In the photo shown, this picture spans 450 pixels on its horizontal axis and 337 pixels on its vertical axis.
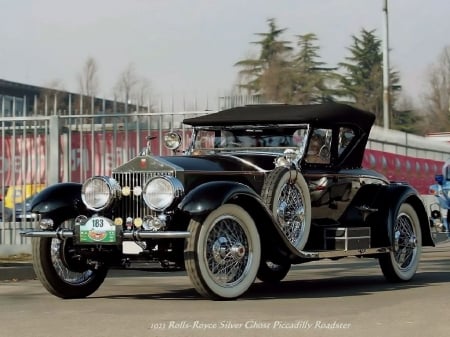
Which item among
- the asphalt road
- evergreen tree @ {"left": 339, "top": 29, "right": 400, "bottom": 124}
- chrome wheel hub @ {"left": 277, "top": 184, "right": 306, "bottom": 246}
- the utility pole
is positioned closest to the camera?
the asphalt road

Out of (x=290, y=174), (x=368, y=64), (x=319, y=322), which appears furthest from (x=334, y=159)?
(x=368, y=64)

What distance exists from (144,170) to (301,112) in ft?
7.46

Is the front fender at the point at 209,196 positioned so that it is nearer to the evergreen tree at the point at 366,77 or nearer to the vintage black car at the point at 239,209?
the vintage black car at the point at 239,209

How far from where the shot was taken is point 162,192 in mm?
8789

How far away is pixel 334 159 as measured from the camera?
10844 mm

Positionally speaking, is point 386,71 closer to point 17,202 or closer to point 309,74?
point 17,202

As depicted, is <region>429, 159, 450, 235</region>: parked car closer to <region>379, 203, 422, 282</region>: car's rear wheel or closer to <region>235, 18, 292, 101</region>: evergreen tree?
<region>379, 203, 422, 282</region>: car's rear wheel

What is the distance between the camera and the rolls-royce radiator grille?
30.0ft

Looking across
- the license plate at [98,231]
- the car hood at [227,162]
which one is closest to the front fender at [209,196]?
the car hood at [227,162]

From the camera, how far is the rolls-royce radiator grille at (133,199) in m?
9.13

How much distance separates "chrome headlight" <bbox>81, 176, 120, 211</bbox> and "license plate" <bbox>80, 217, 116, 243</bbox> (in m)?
0.27

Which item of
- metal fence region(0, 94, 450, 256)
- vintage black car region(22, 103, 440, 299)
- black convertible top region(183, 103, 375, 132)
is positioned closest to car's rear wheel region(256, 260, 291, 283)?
vintage black car region(22, 103, 440, 299)

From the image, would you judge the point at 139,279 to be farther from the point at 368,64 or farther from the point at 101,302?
the point at 368,64

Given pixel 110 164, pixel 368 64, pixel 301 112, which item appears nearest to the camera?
pixel 301 112
